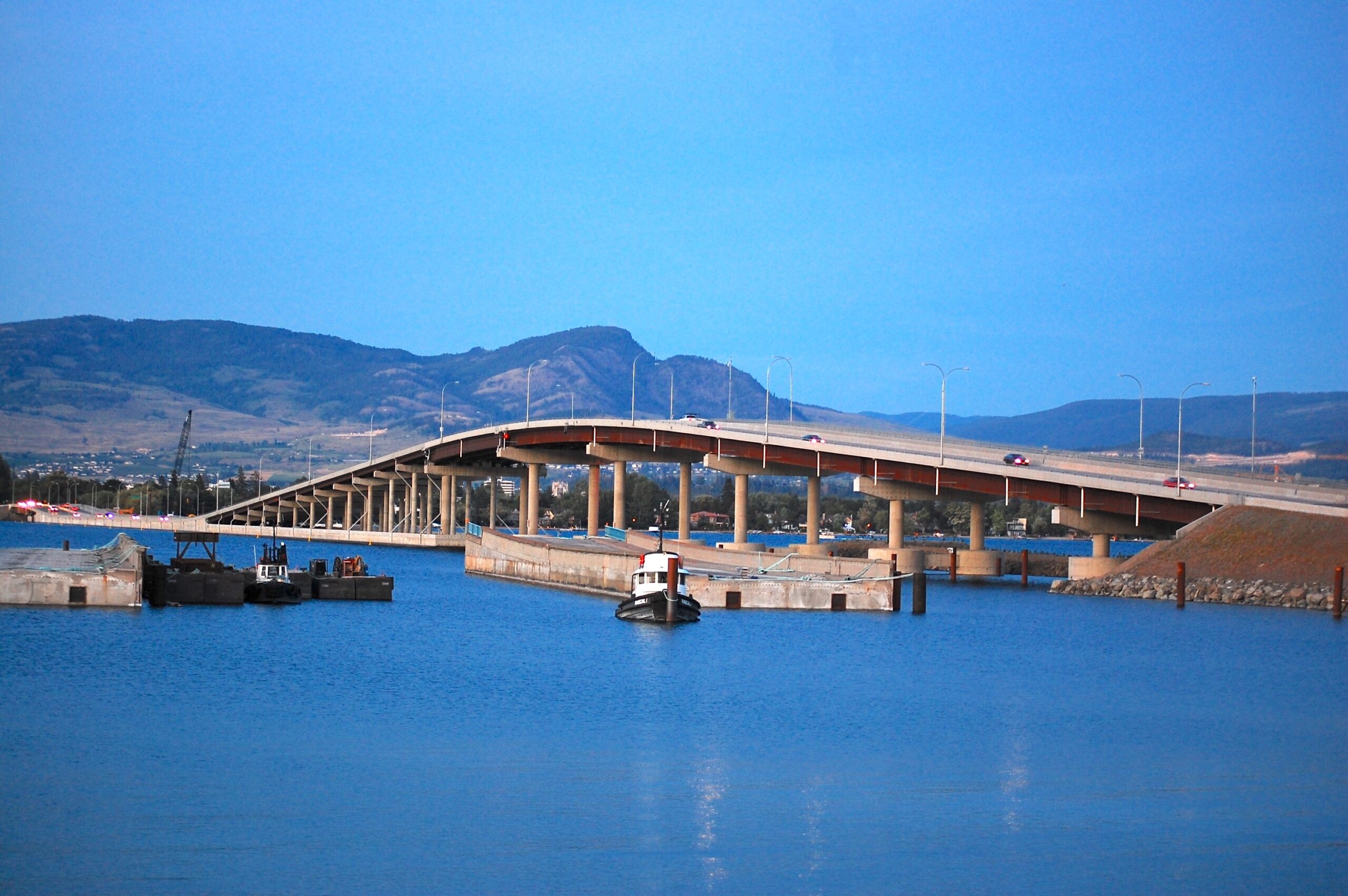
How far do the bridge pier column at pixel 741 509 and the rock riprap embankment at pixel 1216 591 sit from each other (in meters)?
32.3

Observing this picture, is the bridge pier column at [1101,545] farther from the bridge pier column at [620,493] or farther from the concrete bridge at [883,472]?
the bridge pier column at [620,493]

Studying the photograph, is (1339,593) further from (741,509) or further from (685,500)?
(685,500)

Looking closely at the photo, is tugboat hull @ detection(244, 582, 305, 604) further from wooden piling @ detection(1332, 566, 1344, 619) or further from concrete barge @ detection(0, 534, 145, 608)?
wooden piling @ detection(1332, 566, 1344, 619)

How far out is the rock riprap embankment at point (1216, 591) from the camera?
67000 millimetres

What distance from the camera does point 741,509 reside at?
10912cm

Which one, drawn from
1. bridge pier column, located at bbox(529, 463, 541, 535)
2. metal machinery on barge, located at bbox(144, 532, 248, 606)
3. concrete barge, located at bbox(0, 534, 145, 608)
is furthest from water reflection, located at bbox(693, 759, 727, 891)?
bridge pier column, located at bbox(529, 463, 541, 535)

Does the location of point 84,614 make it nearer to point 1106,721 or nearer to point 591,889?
point 1106,721

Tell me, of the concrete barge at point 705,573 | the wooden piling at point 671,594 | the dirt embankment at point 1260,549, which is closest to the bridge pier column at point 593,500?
the concrete barge at point 705,573

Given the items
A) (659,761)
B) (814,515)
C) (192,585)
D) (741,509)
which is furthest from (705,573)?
(659,761)

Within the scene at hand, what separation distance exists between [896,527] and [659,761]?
68188 mm

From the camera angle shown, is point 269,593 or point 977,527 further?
point 977,527

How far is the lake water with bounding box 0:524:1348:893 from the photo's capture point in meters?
21.8

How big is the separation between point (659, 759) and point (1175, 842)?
33.2 ft

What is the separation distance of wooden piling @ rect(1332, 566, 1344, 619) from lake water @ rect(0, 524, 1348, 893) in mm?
7033
